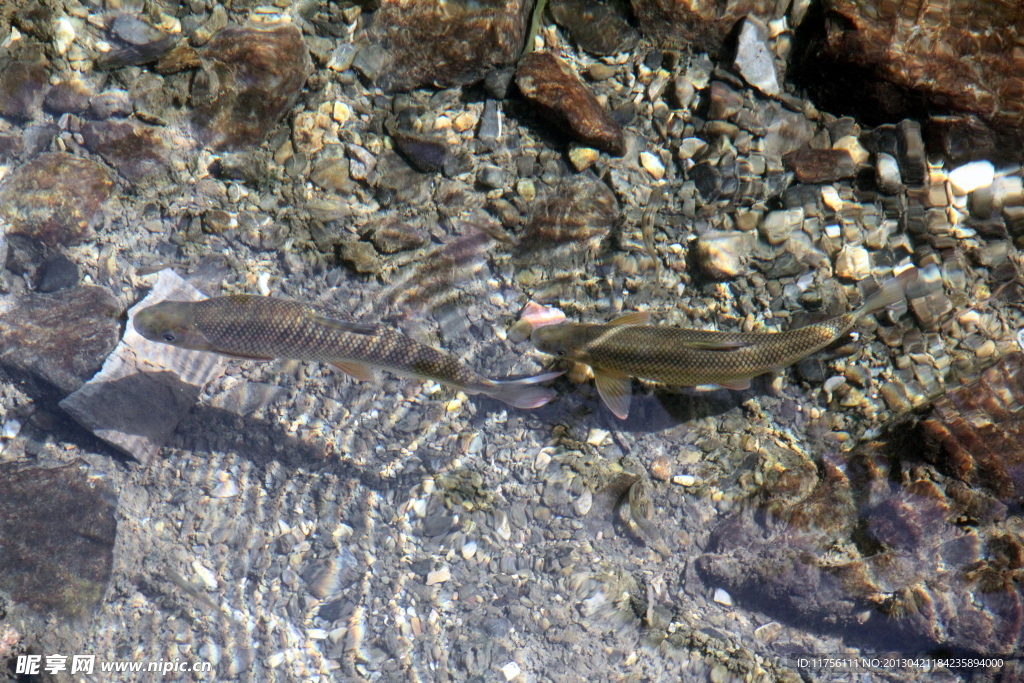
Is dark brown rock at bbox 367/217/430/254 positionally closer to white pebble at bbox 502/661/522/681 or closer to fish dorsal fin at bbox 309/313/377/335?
fish dorsal fin at bbox 309/313/377/335

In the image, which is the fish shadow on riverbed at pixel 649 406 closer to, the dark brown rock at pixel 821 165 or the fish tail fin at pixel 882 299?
the fish tail fin at pixel 882 299

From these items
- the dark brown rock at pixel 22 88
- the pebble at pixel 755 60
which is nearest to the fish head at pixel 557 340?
the pebble at pixel 755 60

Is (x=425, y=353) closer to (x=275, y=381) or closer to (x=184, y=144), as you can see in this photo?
(x=275, y=381)

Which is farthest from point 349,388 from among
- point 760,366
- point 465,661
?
point 760,366

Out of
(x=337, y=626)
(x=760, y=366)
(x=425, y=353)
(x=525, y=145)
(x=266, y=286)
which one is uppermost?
(x=525, y=145)

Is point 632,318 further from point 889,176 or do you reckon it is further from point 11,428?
point 11,428

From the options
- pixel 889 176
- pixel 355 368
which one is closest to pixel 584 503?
pixel 355 368

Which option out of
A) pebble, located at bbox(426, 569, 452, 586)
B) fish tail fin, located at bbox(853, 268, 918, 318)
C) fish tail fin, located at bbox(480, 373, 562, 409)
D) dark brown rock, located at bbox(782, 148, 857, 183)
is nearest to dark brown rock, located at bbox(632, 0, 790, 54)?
dark brown rock, located at bbox(782, 148, 857, 183)
